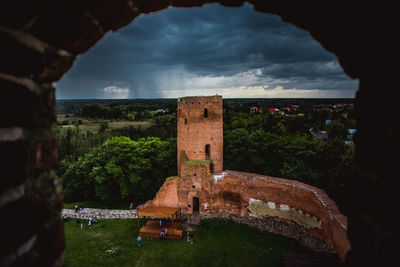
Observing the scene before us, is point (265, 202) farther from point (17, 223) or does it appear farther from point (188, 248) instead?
point (17, 223)

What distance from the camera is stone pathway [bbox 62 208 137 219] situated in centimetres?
2217

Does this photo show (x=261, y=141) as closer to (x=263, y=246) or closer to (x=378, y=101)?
(x=263, y=246)

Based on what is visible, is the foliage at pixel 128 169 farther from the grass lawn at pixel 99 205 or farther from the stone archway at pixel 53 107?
the stone archway at pixel 53 107

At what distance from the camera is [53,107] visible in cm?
200

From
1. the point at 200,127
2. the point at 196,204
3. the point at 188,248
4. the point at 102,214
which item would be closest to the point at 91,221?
the point at 102,214

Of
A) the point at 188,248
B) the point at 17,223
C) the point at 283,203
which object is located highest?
the point at 17,223

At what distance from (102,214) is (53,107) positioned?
23.3 m

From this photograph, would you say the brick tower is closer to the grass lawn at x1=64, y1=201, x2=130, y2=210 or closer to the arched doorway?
the arched doorway

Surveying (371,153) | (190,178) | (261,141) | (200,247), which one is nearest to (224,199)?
(190,178)

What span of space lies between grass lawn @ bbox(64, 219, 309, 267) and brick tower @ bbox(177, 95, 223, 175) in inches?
226

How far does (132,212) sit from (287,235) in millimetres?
12856

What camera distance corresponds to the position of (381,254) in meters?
1.70

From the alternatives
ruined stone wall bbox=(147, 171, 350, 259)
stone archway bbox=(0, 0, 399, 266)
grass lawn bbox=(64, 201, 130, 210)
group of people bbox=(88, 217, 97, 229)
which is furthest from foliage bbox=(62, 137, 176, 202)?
stone archway bbox=(0, 0, 399, 266)

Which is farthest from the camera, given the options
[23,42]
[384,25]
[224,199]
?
[224,199]
